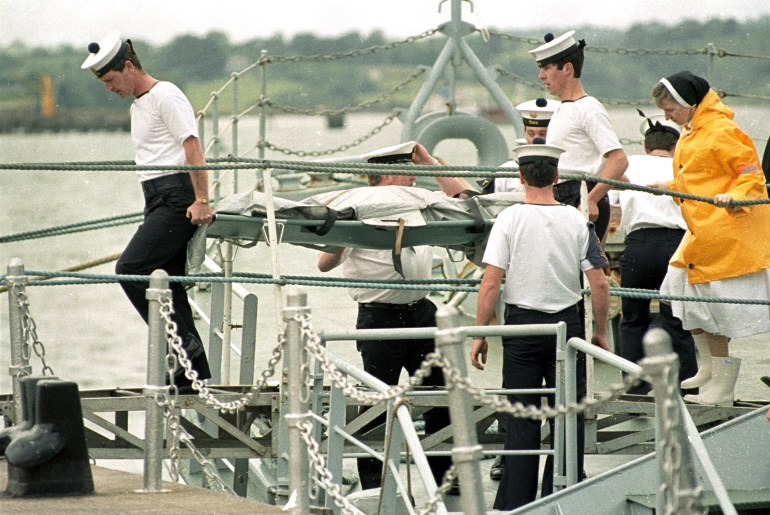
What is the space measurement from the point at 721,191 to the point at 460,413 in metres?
3.24

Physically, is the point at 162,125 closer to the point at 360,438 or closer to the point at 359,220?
the point at 359,220

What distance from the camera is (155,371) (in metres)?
5.11

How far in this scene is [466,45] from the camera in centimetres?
1242

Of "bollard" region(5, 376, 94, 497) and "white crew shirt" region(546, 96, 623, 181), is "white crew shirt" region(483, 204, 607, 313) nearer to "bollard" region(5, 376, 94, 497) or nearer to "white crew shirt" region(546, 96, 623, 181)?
"white crew shirt" region(546, 96, 623, 181)

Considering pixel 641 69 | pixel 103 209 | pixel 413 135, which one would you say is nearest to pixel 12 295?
pixel 413 135

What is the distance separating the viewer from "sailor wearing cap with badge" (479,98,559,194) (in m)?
7.37

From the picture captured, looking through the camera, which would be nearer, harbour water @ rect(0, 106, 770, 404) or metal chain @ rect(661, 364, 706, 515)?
metal chain @ rect(661, 364, 706, 515)

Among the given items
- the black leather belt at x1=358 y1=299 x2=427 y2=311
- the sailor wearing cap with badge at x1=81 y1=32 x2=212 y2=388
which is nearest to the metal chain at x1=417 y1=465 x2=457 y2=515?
the black leather belt at x1=358 y1=299 x2=427 y2=311

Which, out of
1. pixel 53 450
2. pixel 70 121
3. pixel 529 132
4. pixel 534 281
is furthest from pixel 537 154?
pixel 70 121

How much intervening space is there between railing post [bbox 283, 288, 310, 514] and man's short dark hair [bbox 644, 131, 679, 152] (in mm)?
3874

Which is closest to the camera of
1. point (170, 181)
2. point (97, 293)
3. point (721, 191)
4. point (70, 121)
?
point (721, 191)

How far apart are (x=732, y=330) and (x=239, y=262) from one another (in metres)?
8.59

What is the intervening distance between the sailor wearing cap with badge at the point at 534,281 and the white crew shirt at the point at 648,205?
140cm

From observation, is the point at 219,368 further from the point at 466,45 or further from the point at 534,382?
the point at 466,45
